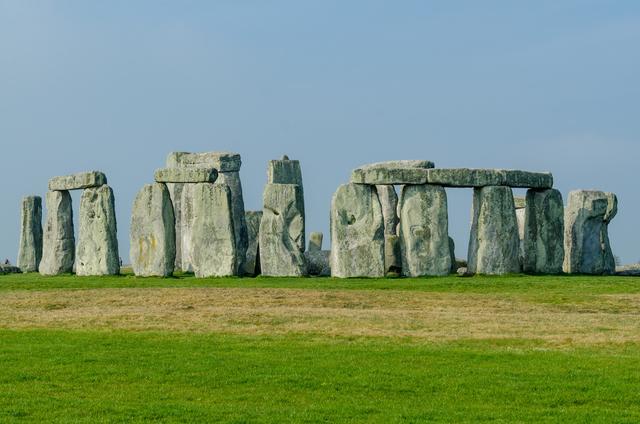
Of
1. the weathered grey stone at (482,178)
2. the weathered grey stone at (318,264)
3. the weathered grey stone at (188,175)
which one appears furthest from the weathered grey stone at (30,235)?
the weathered grey stone at (482,178)

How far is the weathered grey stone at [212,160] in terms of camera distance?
4369 cm

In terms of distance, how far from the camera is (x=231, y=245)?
35000 millimetres

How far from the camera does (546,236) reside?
37.4m

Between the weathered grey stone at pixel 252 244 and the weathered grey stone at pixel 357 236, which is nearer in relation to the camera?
the weathered grey stone at pixel 357 236

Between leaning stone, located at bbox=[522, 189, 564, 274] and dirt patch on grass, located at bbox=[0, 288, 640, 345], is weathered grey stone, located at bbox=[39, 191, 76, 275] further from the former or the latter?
leaning stone, located at bbox=[522, 189, 564, 274]

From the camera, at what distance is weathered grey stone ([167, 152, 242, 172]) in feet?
143

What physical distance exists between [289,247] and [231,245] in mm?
1634

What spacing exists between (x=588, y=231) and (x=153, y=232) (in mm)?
12948

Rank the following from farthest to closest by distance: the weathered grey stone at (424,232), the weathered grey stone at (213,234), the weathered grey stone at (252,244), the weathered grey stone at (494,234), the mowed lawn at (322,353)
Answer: the weathered grey stone at (252,244) → the weathered grey stone at (494,234) → the weathered grey stone at (424,232) → the weathered grey stone at (213,234) → the mowed lawn at (322,353)

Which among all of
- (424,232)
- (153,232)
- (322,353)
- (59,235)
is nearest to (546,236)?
(424,232)

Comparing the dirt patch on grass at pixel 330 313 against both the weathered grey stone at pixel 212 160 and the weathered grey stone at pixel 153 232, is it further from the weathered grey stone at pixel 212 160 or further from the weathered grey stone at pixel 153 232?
the weathered grey stone at pixel 212 160

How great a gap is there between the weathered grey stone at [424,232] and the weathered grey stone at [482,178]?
0.39 m

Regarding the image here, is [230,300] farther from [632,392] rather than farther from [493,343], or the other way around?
[632,392]

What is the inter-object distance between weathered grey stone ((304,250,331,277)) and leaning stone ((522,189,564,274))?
5.89 meters
